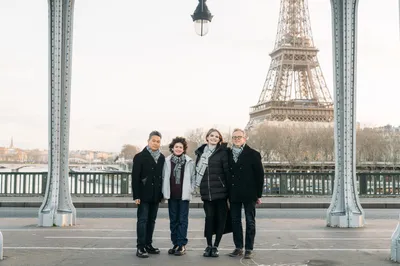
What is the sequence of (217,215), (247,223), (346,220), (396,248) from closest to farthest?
(396,248), (247,223), (217,215), (346,220)

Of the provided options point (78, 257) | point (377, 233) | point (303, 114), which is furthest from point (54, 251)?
point (303, 114)

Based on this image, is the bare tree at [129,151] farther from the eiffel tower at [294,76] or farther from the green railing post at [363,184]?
the green railing post at [363,184]

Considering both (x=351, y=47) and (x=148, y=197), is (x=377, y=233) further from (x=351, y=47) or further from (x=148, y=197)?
(x=148, y=197)

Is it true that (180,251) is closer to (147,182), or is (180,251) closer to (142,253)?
(142,253)

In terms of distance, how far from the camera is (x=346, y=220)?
31.5 ft

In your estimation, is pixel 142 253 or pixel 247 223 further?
pixel 247 223

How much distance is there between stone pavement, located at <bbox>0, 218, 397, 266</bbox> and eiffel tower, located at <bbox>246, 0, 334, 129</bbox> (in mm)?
72929

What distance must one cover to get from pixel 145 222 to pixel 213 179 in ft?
3.56

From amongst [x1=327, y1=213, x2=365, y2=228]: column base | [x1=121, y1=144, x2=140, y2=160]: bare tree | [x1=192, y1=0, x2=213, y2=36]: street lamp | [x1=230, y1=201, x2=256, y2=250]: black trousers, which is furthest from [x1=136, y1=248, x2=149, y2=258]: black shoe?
[x1=121, y1=144, x2=140, y2=160]: bare tree

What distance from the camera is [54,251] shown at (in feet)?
22.8

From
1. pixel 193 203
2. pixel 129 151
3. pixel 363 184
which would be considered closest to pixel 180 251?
pixel 193 203

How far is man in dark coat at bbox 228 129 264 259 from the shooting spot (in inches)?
264

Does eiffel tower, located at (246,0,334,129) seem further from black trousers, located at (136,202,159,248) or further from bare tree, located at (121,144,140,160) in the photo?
black trousers, located at (136,202,159,248)

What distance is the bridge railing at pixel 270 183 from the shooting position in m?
18.2
